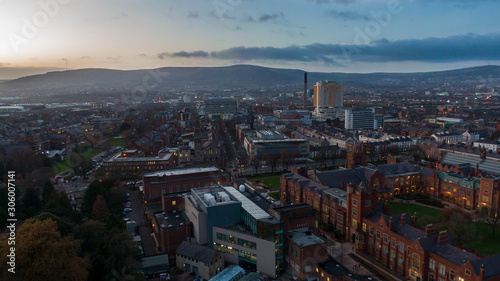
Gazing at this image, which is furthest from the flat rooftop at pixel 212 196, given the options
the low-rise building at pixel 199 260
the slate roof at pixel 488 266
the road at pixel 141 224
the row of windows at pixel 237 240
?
the slate roof at pixel 488 266

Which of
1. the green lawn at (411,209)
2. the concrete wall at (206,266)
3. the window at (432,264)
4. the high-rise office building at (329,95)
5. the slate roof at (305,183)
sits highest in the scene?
Result: the high-rise office building at (329,95)

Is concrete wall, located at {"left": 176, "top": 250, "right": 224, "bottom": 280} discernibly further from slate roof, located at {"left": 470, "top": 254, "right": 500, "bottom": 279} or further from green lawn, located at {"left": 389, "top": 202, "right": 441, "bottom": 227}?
green lawn, located at {"left": 389, "top": 202, "right": 441, "bottom": 227}

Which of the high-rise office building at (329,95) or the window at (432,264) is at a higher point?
the high-rise office building at (329,95)

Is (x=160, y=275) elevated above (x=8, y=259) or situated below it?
below

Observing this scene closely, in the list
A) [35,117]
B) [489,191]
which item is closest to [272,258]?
[489,191]

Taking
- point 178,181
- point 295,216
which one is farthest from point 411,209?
point 178,181

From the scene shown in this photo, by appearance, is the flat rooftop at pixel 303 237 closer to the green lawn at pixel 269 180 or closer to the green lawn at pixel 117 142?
the green lawn at pixel 269 180

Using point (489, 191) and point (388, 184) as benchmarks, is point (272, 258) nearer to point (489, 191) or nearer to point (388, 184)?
point (388, 184)
